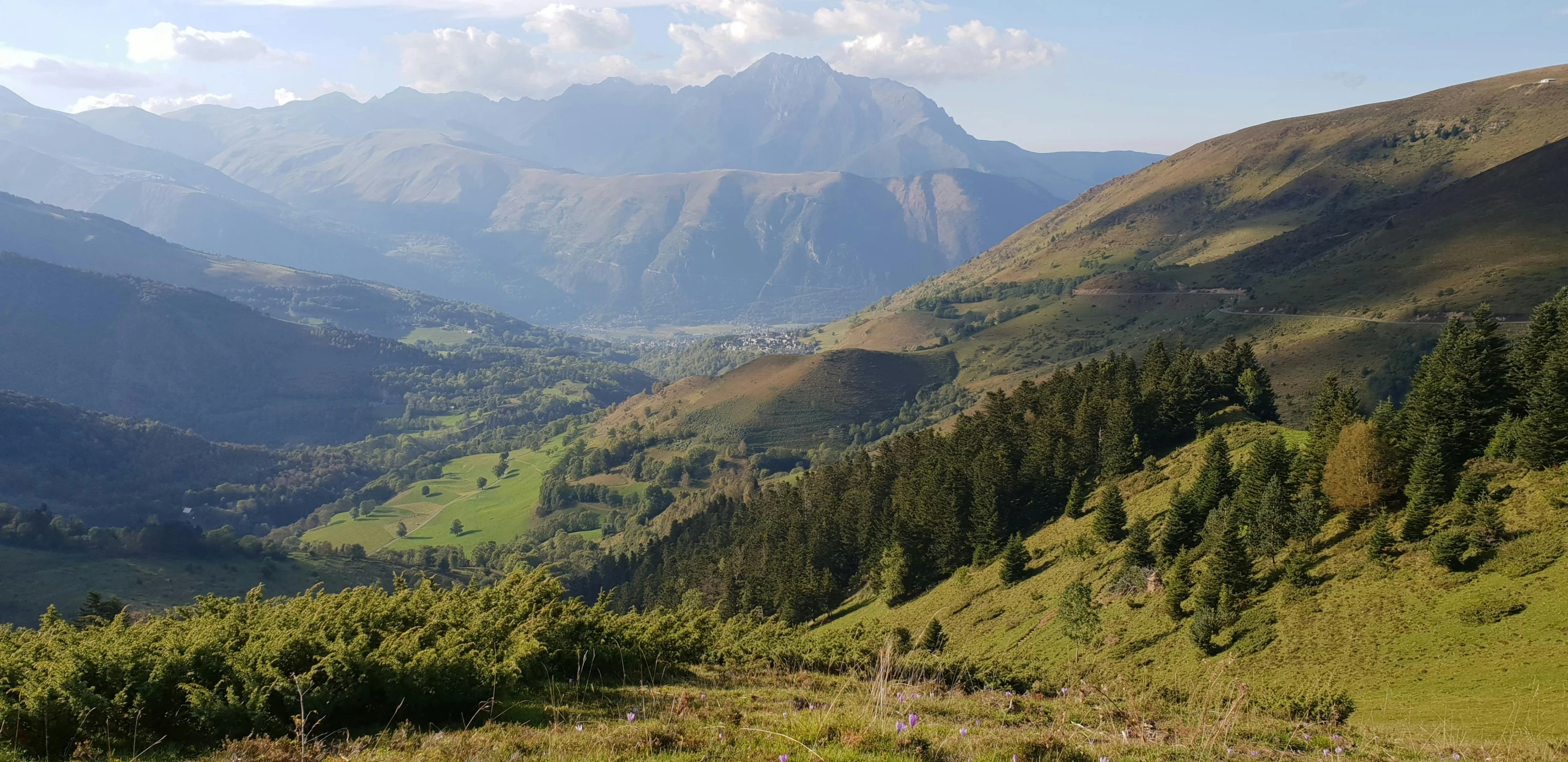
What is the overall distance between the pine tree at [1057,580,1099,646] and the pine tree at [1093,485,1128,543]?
8558 millimetres

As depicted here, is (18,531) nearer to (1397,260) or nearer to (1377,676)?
(1377,676)

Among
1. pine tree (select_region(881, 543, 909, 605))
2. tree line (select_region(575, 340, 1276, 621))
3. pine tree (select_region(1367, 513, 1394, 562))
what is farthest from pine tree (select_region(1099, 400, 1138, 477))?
pine tree (select_region(1367, 513, 1394, 562))

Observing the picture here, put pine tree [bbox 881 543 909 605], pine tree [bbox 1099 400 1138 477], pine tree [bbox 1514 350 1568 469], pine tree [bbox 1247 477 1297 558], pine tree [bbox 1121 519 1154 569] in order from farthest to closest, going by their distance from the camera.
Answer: pine tree [bbox 881 543 909 605] < pine tree [bbox 1099 400 1138 477] < pine tree [bbox 1121 519 1154 569] < pine tree [bbox 1247 477 1297 558] < pine tree [bbox 1514 350 1568 469]

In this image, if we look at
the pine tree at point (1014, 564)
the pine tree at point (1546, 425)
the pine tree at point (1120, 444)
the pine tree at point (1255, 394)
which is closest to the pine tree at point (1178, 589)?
the pine tree at point (1546, 425)

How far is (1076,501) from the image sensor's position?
60.8 m

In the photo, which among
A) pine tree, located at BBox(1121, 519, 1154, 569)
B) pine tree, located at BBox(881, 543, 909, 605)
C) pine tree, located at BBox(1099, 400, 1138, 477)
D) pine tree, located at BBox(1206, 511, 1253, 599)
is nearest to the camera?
pine tree, located at BBox(1206, 511, 1253, 599)

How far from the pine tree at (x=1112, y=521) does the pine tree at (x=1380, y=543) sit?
1671 centimetres

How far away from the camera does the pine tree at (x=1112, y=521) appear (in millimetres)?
49281

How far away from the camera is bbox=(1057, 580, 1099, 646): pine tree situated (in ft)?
127

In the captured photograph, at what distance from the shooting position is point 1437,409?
3838 centimetres

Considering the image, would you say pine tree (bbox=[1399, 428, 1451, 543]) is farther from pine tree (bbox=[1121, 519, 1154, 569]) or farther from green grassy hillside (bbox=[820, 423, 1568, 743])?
pine tree (bbox=[1121, 519, 1154, 569])

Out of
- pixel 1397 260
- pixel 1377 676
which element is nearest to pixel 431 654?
pixel 1377 676

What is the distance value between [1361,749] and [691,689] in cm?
1235

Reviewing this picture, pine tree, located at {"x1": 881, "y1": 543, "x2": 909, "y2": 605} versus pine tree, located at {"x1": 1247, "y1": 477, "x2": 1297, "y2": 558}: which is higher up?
pine tree, located at {"x1": 1247, "y1": 477, "x2": 1297, "y2": 558}
